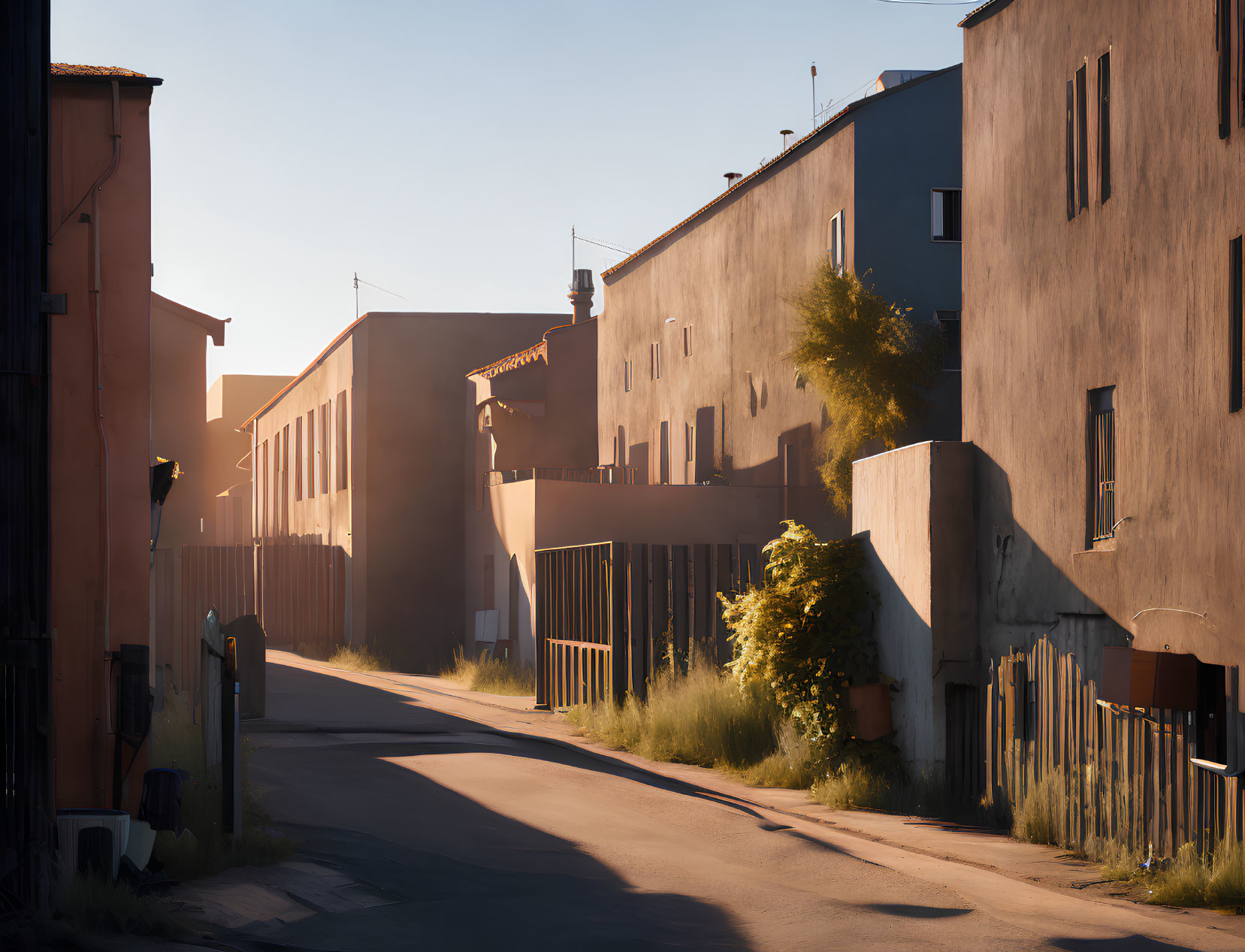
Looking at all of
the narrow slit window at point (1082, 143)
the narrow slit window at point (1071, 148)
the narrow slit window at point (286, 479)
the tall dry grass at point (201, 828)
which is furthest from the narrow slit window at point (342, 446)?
the narrow slit window at point (1082, 143)

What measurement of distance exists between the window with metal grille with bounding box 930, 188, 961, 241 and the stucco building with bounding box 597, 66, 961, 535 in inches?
1.0

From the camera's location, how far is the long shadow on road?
6609mm

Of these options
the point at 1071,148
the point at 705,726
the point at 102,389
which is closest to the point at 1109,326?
the point at 1071,148

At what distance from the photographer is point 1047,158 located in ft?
33.6

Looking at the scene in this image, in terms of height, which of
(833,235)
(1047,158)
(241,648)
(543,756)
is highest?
(833,235)

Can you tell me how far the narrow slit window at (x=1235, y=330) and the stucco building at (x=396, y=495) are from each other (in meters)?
22.7

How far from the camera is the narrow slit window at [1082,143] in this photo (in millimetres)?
9695

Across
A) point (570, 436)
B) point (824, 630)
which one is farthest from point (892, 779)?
point (570, 436)

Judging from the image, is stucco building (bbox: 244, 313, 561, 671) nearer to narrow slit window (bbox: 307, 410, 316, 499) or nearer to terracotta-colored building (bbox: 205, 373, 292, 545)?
narrow slit window (bbox: 307, 410, 316, 499)

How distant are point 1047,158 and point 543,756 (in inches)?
303

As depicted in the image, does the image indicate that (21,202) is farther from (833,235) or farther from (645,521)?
(645,521)

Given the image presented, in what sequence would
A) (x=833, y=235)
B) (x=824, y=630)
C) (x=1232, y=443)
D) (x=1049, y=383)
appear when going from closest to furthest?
(x=1232, y=443) < (x=1049, y=383) < (x=824, y=630) < (x=833, y=235)

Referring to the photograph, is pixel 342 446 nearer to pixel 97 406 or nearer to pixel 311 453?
pixel 311 453

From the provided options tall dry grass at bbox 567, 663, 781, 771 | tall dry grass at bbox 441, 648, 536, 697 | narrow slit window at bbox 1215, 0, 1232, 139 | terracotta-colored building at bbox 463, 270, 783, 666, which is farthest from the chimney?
narrow slit window at bbox 1215, 0, 1232, 139
